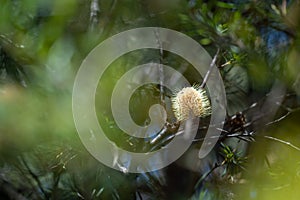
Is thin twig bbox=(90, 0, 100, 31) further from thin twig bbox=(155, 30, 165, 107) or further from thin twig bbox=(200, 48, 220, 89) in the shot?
thin twig bbox=(200, 48, 220, 89)

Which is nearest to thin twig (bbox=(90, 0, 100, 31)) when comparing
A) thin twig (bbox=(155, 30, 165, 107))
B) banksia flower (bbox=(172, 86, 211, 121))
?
thin twig (bbox=(155, 30, 165, 107))

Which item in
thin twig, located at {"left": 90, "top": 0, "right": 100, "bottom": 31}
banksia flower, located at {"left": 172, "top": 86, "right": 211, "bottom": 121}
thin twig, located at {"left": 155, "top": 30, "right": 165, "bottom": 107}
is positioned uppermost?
thin twig, located at {"left": 90, "top": 0, "right": 100, "bottom": 31}

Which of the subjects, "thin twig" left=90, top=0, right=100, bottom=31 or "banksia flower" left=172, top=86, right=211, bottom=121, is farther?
"thin twig" left=90, top=0, right=100, bottom=31

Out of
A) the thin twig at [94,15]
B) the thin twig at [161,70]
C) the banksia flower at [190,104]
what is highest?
the thin twig at [94,15]

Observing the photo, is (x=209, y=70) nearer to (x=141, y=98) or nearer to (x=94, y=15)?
(x=141, y=98)

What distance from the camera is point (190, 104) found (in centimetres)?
88

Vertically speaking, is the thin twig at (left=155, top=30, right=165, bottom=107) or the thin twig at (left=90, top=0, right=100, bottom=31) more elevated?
the thin twig at (left=90, top=0, right=100, bottom=31)

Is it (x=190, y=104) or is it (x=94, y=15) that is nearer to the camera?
(x=190, y=104)

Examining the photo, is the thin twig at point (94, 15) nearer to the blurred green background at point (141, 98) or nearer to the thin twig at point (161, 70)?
the blurred green background at point (141, 98)

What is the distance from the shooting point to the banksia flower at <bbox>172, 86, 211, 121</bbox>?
0.88 m

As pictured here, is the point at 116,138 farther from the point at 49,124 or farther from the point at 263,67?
the point at 263,67

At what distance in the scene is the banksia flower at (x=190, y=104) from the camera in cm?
88

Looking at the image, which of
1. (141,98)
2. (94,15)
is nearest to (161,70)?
(141,98)

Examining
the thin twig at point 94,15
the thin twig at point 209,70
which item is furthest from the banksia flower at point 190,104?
the thin twig at point 94,15
